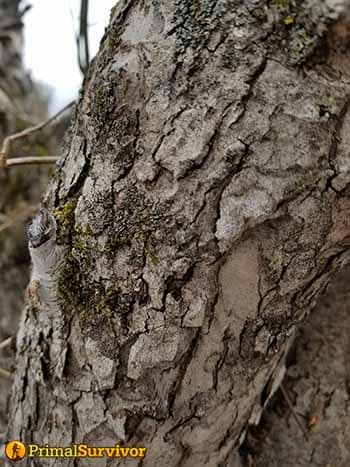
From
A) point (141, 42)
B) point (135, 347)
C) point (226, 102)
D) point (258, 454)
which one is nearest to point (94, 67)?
point (141, 42)

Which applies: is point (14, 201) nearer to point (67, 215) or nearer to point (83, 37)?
point (83, 37)

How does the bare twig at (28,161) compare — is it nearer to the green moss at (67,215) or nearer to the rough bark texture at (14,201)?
the green moss at (67,215)

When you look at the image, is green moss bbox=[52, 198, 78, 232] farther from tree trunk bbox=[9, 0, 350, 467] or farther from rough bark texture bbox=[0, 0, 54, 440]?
rough bark texture bbox=[0, 0, 54, 440]

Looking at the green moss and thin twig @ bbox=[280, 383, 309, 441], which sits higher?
the green moss

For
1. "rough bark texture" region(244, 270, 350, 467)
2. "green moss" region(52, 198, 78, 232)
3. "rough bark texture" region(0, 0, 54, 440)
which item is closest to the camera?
"green moss" region(52, 198, 78, 232)

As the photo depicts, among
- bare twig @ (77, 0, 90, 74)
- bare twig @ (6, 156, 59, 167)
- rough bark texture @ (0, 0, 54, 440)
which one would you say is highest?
bare twig @ (77, 0, 90, 74)

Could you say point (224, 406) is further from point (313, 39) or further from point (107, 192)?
point (313, 39)

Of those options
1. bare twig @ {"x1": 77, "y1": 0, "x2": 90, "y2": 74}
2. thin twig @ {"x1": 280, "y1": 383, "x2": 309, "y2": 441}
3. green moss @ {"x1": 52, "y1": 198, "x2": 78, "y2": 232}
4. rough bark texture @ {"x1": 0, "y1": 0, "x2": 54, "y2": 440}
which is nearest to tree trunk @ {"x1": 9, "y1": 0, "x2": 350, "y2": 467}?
green moss @ {"x1": 52, "y1": 198, "x2": 78, "y2": 232}

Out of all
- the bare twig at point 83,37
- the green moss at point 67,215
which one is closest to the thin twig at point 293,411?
the green moss at point 67,215
